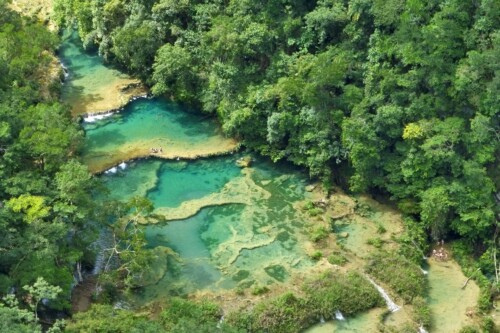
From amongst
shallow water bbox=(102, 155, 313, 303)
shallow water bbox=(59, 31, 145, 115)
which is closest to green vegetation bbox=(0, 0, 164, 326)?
shallow water bbox=(102, 155, 313, 303)

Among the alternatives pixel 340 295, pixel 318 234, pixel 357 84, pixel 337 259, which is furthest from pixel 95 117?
pixel 340 295

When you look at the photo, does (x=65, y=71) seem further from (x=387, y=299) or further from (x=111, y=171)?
(x=387, y=299)

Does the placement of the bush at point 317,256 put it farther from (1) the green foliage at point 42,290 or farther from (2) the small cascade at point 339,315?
(1) the green foliage at point 42,290

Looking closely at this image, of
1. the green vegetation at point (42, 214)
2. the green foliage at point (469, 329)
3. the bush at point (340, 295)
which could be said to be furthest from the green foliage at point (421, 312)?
the green vegetation at point (42, 214)

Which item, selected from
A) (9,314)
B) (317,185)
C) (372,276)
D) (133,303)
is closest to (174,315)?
(133,303)

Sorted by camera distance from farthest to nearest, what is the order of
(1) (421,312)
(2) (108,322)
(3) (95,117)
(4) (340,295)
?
1. (3) (95,117)
2. (4) (340,295)
3. (1) (421,312)
4. (2) (108,322)

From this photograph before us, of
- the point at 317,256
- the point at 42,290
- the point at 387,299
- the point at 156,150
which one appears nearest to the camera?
the point at 42,290

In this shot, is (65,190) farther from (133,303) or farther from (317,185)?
(317,185)
